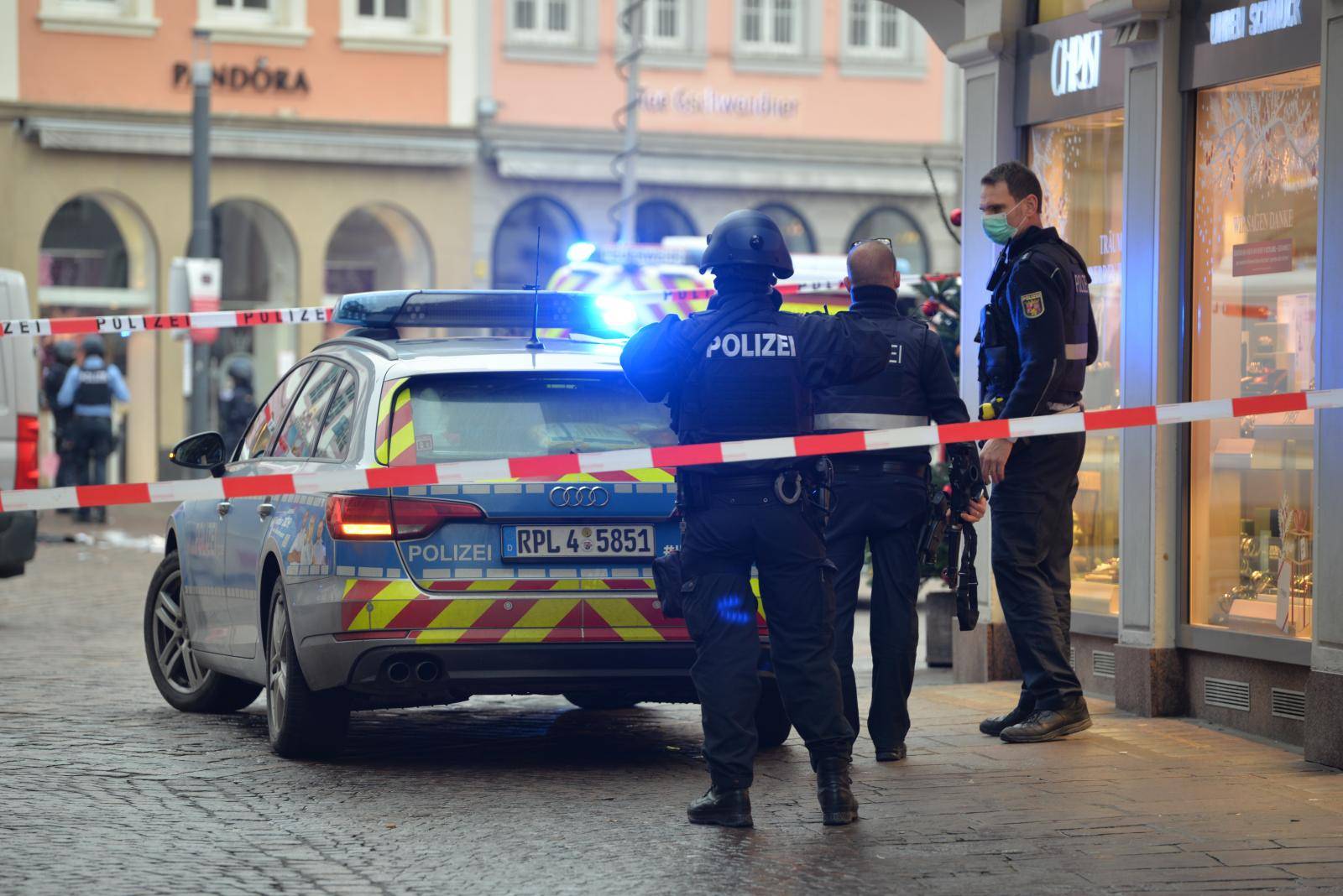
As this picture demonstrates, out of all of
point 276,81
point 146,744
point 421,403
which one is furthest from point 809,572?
point 276,81

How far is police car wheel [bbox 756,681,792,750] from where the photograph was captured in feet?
27.6

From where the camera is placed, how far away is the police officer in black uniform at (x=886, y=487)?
775 cm

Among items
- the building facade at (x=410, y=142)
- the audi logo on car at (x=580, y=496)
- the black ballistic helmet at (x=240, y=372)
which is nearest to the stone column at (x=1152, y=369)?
the audi logo on car at (x=580, y=496)

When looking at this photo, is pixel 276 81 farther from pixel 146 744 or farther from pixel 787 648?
pixel 787 648

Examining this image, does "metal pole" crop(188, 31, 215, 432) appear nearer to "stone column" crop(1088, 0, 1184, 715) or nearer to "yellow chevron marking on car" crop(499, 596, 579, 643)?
"stone column" crop(1088, 0, 1184, 715)

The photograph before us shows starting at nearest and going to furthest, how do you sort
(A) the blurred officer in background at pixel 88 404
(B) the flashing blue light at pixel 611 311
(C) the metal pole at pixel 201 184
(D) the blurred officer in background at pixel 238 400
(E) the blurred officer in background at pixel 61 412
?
(B) the flashing blue light at pixel 611 311
(A) the blurred officer in background at pixel 88 404
(E) the blurred officer in background at pixel 61 412
(C) the metal pole at pixel 201 184
(D) the blurred officer in background at pixel 238 400

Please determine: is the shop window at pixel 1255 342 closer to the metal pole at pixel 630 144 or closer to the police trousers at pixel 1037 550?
the police trousers at pixel 1037 550

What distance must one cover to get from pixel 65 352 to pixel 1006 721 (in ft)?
61.9

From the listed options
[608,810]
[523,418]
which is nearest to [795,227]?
[523,418]

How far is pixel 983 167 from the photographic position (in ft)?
35.1

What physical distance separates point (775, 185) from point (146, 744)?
26.2m

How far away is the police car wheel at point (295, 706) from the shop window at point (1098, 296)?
350 cm

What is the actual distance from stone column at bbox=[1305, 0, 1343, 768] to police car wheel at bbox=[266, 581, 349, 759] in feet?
10.9

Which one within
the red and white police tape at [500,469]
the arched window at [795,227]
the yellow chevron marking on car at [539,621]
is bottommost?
the yellow chevron marking on car at [539,621]
